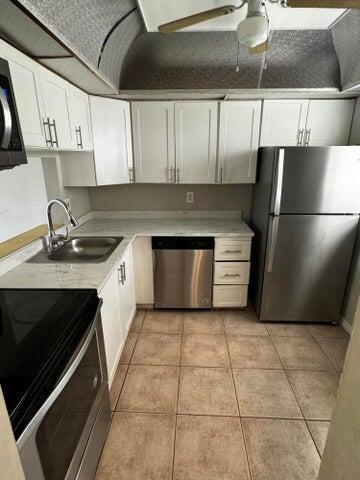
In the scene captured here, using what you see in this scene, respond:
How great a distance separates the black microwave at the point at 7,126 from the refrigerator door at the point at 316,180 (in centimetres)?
181

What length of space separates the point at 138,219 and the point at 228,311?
4.69 ft

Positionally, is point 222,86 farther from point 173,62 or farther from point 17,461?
point 17,461

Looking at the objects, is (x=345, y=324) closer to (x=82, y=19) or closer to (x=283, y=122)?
(x=283, y=122)

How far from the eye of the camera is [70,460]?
1.04 meters

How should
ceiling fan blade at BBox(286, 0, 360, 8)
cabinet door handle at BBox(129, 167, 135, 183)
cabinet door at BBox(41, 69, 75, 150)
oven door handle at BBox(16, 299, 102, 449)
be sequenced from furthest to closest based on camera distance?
cabinet door handle at BBox(129, 167, 135, 183) < cabinet door at BBox(41, 69, 75, 150) < ceiling fan blade at BBox(286, 0, 360, 8) < oven door handle at BBox(16, 299, 102, 449)

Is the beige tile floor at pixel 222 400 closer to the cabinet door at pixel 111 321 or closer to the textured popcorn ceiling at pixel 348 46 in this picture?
the cabinet door at pixel 111 321

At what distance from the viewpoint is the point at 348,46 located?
2045mm

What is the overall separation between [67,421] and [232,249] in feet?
6.23

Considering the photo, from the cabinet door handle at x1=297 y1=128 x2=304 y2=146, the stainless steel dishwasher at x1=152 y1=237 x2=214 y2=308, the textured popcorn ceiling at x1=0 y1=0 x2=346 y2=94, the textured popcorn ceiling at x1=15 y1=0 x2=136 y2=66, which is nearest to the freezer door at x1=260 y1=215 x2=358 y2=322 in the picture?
the stainless steel dishwasher at x1=152 y1=237 x2=214 y2=308

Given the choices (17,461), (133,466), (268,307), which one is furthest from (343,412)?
(268,307)

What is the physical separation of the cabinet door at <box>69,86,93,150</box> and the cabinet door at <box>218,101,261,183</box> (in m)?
1.20

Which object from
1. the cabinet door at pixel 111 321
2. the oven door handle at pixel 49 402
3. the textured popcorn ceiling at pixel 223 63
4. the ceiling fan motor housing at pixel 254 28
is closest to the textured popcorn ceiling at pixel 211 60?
the textured popcorn ceiling at pixel 223 63

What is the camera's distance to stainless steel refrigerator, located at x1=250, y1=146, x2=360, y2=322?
83.4 inches

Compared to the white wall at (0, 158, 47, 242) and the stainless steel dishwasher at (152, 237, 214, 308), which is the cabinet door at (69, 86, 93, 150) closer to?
the white wall at (0, 158, 47, 242)
